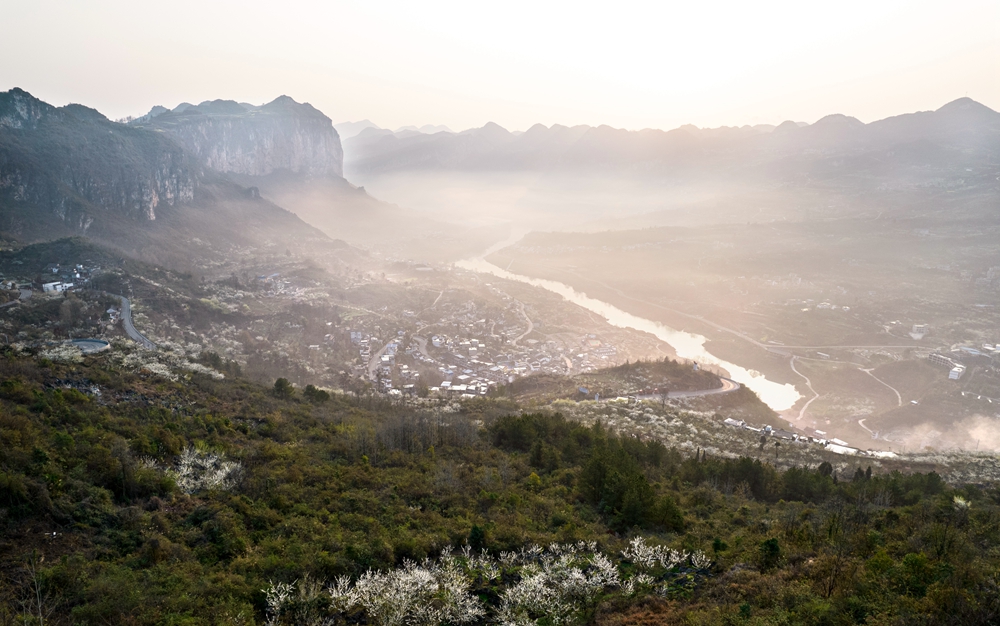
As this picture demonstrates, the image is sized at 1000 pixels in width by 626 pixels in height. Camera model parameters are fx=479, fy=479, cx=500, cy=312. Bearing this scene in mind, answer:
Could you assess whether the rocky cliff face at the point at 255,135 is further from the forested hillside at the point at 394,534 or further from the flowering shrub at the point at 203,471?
the flowering shrub at the point at 203,471

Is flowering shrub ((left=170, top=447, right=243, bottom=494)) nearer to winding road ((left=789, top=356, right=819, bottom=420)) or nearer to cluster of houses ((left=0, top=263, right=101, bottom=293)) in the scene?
cluster of houses ((left=0, top=263, right=101, bottom=293))

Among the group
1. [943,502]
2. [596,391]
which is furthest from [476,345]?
[943,502]

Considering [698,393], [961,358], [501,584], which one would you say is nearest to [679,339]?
[698,393]

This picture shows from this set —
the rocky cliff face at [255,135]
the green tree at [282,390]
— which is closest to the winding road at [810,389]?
the green tree at [282,390]

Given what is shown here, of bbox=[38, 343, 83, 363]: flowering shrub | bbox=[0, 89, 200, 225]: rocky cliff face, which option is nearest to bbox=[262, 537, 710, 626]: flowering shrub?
bbox=[38, 343, 83, 363]: flowering shrub

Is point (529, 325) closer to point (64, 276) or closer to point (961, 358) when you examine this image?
point (961, 358)
